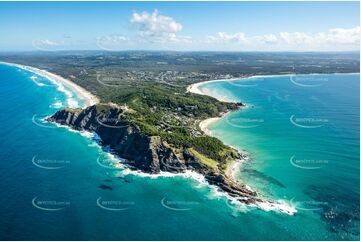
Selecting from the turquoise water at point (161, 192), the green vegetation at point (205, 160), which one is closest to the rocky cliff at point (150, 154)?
the green vegetation at point (205, 160)

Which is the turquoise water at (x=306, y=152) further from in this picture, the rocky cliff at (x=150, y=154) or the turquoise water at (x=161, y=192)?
the rocky cliff at (x=150, y=154)

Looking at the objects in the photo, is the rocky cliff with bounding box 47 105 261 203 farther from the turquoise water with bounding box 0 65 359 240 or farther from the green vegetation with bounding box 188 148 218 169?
the turquoise water with bounding box 0 65 359 240

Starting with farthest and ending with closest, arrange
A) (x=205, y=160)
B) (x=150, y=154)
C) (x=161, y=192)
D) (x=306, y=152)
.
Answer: (x=306, y=152) < (x=205, y=160) < (x=150, y=154) < (x=161, y=192)

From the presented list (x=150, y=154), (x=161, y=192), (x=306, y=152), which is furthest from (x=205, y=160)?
(x=306, y=152)

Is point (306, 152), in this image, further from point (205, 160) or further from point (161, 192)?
point (161, 192)

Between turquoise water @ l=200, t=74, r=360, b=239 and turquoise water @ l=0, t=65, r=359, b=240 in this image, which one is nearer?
turquoise water @ l=0, t=65, r=359, b=240

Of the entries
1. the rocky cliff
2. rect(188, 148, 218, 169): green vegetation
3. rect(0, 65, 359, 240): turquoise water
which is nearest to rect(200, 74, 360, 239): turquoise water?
rect(0, 65, 359, 240): turquoise water
